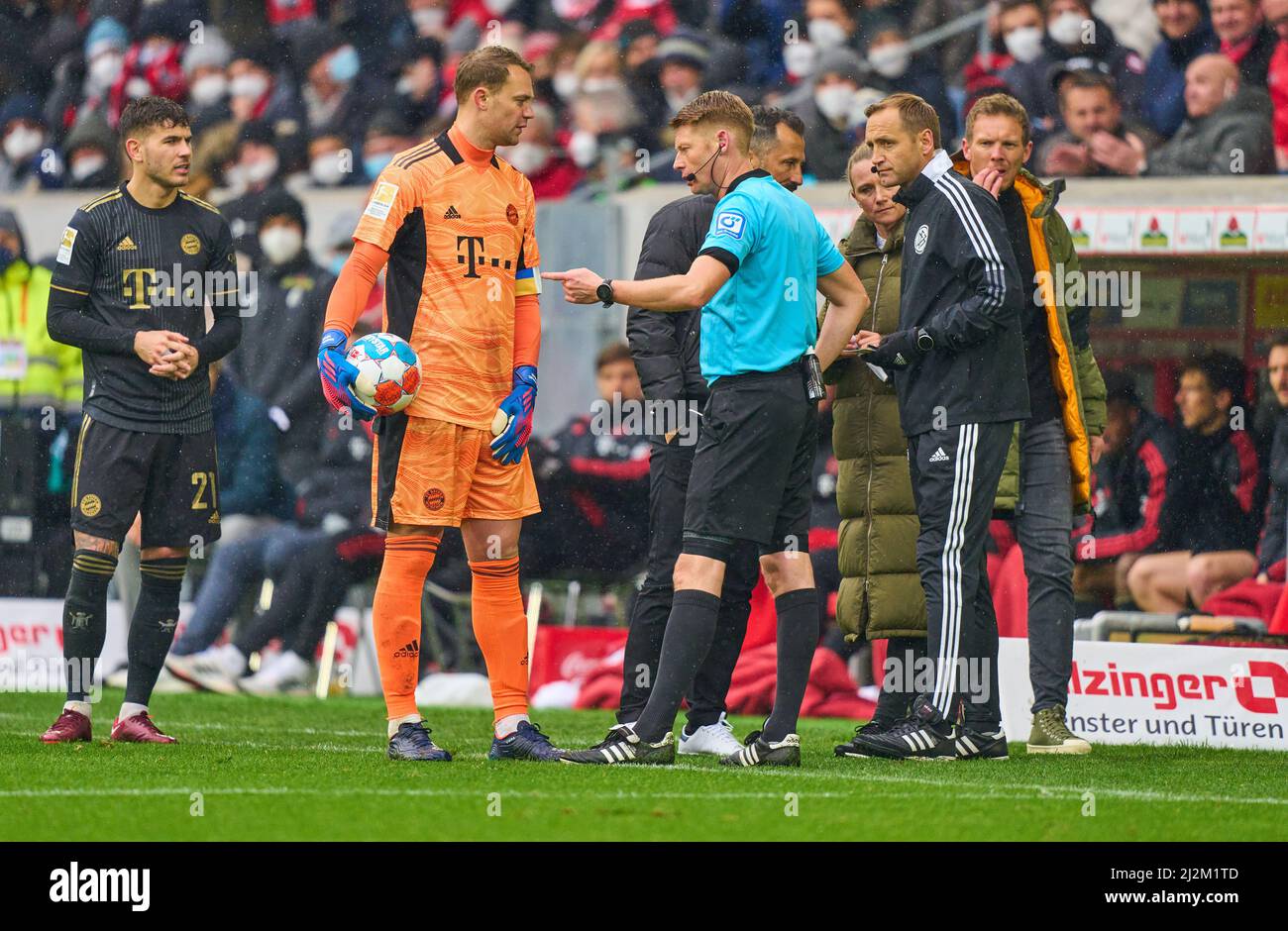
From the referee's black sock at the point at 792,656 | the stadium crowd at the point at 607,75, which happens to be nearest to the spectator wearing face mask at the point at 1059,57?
the stadium crowd at the point at 607,75

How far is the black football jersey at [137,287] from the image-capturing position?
6.90 m

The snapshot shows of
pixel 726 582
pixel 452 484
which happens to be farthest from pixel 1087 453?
pixel 452 484

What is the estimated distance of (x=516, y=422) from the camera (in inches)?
243

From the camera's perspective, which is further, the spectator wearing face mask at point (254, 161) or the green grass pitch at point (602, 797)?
the spectator wearing face mask at point (254, 161)

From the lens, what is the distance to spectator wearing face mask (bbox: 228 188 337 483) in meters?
11.2

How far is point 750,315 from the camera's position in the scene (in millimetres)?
5902

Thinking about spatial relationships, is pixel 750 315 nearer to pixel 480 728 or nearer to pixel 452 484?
pixel 452 484

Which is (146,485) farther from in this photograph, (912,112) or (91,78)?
(91,78)

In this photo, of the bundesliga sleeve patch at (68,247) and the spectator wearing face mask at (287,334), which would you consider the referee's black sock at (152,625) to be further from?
the spectator wearing face mask at (287,334)

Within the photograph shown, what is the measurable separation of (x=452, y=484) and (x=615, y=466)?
4108 mm

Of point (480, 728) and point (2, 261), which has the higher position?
point (2, 261)

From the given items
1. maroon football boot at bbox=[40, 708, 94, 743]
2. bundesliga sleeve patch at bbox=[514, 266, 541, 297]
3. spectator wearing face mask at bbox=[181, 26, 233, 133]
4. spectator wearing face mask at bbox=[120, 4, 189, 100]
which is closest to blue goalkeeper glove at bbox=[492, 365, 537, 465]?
bundesliga sleeve patch at bbox=[514, 266, 541, 297]

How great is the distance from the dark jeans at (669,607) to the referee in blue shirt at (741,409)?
0.46 meters

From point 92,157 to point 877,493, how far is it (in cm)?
837
